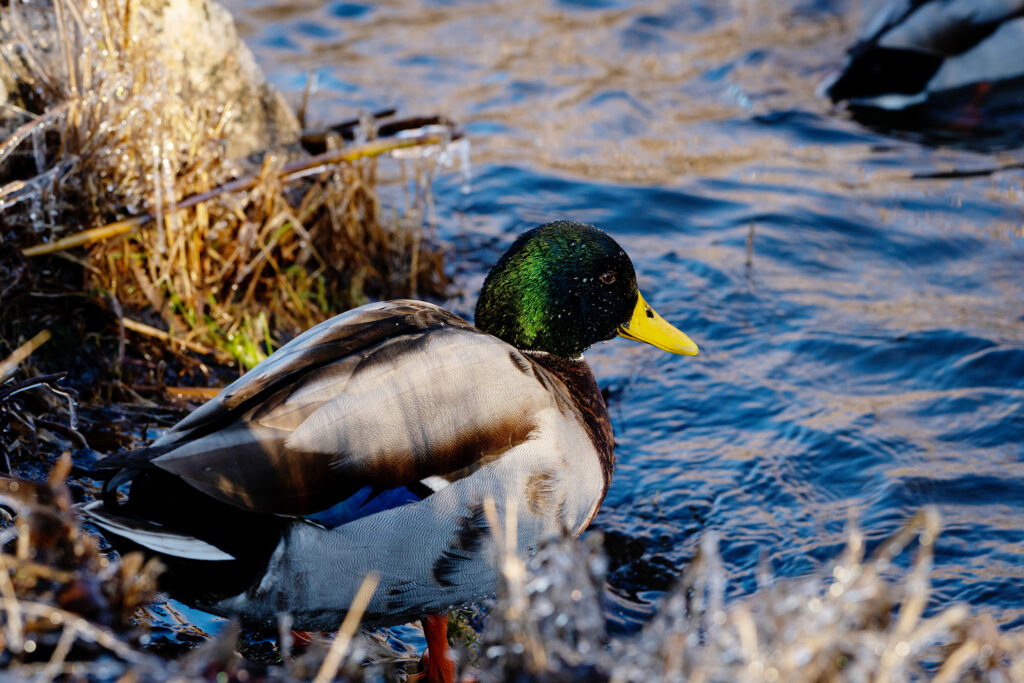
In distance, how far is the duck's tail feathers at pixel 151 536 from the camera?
2418mm

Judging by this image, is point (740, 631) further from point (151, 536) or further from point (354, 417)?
point (151, 536)

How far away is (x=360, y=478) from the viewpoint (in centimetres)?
255

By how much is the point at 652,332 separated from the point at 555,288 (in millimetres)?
432

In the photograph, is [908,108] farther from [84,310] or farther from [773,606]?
[773,606]

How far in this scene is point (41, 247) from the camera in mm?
3867

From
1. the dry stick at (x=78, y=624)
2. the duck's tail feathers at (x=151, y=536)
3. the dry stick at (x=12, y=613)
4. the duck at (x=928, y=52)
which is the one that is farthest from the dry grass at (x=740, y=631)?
the duck at (x=928, y=52)

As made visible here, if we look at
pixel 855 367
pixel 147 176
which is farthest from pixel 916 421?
pixel 147 176

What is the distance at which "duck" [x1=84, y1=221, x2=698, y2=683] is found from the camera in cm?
249

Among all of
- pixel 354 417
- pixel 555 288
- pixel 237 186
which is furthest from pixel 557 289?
pixel 237 186

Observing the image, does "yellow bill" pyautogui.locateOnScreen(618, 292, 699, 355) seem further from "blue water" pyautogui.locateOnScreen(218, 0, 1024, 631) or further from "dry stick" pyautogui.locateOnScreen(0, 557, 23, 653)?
"dry stick" pyautogui.locateOnScreen(0, 557, 23, 653)

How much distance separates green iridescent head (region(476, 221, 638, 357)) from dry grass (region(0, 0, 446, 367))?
1.27 meters

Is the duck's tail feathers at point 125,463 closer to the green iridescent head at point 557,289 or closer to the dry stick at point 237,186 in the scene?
the green iridescent head at point 557,289

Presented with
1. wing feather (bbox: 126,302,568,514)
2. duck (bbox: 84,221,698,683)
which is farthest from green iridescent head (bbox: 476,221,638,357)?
wing feather (bbox: 126,302,568,514)

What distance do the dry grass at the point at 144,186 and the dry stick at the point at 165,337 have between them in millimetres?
32
